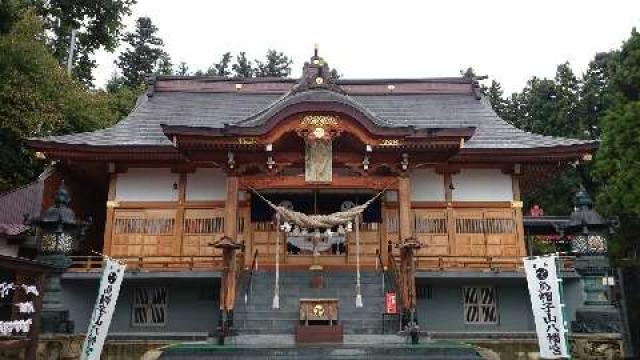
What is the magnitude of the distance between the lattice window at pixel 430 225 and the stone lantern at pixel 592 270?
3599 mm

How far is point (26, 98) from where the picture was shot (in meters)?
20.8

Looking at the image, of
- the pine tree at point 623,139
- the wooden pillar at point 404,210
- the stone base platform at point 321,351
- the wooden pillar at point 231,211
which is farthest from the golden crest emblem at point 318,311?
the pine tree at point 623,139

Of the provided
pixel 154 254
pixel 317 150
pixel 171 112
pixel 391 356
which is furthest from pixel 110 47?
pixel 391 356

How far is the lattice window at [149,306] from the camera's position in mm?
15047

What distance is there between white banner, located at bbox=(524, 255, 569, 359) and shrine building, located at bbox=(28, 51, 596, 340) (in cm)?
263

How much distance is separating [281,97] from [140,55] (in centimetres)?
3973

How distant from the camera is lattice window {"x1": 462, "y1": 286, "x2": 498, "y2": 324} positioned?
15.1 metres

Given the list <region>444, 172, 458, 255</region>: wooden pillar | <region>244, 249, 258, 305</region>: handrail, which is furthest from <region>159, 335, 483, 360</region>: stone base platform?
<region>444, 172, 458, 255</region>: wooden pillar

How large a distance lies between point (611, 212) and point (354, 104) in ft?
60.3

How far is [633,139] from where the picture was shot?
2475cm

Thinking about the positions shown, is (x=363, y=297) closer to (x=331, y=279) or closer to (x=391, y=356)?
(x=331, y=279)

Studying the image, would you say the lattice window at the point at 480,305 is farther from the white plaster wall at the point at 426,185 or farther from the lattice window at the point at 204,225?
the lattice window at the point at 204,225

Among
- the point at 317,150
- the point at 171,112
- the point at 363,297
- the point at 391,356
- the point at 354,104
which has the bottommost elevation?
the point at 391,356

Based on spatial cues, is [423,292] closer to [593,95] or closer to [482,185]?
[482,185]
